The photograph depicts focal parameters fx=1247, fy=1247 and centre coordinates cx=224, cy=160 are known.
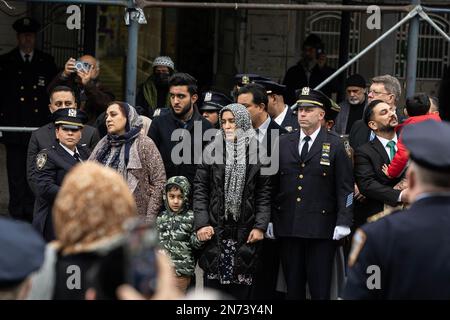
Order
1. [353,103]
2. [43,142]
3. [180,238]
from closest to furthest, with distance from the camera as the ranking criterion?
[180,238], [43,142], [353,103]

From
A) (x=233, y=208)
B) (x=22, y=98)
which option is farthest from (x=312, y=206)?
(x=22, y=98)

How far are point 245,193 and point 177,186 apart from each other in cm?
53

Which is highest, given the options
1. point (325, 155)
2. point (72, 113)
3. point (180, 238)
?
point (72, 113)

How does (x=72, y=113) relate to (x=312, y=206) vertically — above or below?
above

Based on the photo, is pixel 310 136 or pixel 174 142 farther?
pixel 174 142

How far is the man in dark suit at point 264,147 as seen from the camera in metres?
8.80

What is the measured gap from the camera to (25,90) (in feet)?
38.3

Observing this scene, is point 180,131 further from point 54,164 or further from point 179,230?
point 54,164

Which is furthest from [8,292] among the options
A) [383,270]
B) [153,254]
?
[383,270]

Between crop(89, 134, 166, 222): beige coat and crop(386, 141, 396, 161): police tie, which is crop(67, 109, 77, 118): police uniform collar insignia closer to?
crop(89, 134, 166, 222): beige coat

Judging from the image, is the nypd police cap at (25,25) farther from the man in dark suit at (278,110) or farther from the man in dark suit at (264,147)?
the man in dark suit at (264,147)

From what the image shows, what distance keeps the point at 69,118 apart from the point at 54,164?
39cm

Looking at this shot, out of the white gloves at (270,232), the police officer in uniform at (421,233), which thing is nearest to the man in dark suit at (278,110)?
the white gloves at (270,232)
